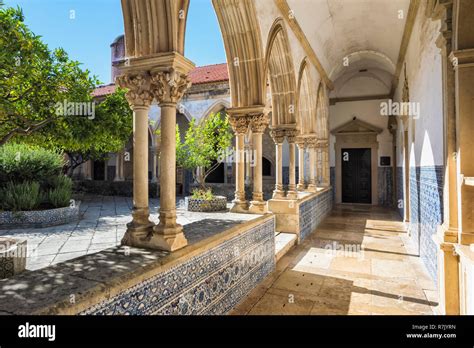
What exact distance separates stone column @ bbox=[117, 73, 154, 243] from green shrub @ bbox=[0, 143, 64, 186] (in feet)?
16.2

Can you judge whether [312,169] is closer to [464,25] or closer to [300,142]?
[300,142]

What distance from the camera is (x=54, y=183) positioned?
6.52m

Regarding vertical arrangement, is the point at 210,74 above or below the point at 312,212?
above

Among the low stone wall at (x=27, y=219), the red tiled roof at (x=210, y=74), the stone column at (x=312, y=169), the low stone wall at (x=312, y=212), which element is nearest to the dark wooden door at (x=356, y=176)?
the low stone wall at (x=312, y=212)

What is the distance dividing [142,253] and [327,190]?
27.8ft

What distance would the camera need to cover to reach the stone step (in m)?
4.81

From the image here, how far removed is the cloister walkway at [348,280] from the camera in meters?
3.12

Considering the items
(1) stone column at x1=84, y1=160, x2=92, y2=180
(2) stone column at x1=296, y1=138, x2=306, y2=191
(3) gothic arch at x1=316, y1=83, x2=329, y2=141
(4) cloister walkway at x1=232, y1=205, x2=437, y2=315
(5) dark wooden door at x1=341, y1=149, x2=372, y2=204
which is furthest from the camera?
(1) stone column at x1=84, y1=160, x2=92, y2=180

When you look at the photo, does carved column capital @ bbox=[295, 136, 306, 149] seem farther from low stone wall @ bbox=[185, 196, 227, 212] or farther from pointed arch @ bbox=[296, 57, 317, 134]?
low stone wall @ bbox=[185, 196, 227, 212]

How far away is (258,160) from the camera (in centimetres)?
477

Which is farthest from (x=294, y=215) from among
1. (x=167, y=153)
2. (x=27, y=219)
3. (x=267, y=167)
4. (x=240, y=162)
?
(x=267, y=167)

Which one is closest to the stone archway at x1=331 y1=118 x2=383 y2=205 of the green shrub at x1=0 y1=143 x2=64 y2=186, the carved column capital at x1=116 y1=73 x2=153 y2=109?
the green shrub at x1=0 y1=143 x2=64 y2=186

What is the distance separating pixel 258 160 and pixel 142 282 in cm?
317
